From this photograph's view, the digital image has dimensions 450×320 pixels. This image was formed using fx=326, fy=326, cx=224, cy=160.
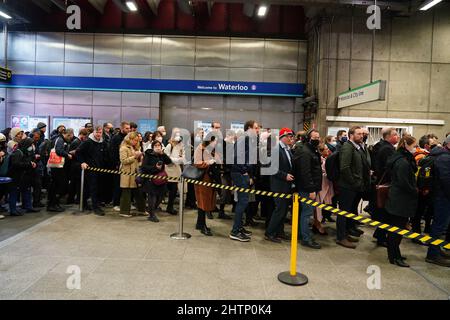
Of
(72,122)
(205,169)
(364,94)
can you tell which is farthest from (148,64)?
(205,169)

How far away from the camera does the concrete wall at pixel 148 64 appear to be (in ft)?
40.8

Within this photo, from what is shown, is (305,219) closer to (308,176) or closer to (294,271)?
(308,176)

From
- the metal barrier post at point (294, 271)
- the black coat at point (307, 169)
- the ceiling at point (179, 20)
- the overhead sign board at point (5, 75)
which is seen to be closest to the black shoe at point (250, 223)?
the black coat at point (307, 169)

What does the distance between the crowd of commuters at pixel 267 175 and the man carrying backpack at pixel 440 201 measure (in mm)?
12

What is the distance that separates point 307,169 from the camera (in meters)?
4.98

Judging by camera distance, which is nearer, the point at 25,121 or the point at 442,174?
the point at 442,174

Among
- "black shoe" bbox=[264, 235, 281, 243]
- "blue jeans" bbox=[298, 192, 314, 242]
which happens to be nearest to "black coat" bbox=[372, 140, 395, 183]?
"blue jeans" bbox=[298, 192, 314, 242]

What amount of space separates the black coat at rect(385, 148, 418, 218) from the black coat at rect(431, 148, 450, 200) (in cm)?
38

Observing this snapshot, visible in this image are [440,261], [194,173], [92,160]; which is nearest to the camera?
[440,261]

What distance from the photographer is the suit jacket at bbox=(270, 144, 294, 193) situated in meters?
5.13

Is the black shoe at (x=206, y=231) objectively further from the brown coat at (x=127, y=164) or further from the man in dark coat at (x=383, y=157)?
the man in dark coat at (x=383, y=157)

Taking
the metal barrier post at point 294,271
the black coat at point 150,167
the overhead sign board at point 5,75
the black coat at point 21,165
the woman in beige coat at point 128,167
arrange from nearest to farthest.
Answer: the metal barrier post at point 294,271, the black coat at point 21,165, the black coat at point 150,167, the woman in beige coat at point 128,167, the overhead sign board at point 5,75

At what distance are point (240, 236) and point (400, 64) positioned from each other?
30.1 ft
